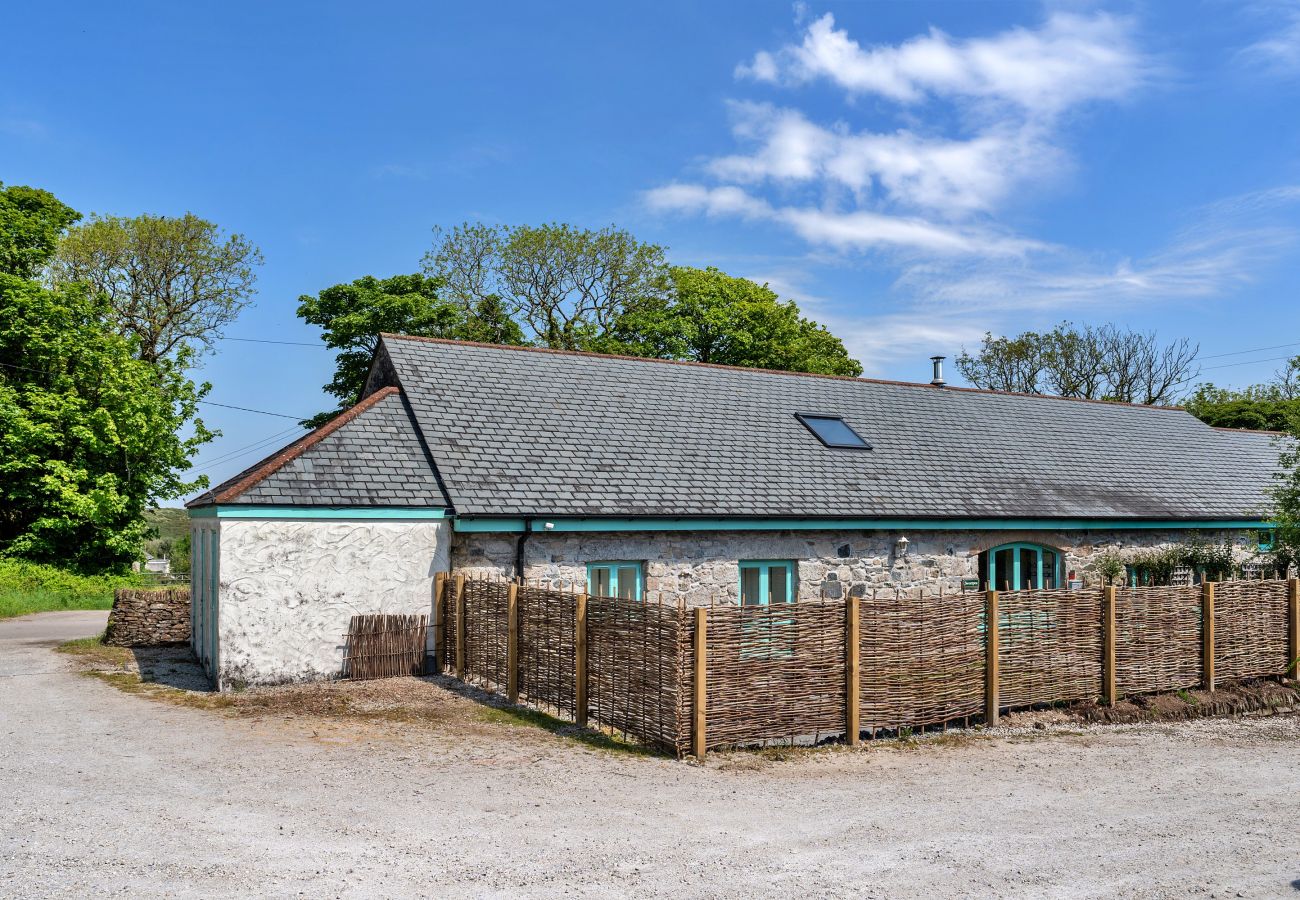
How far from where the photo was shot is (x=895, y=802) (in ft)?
27.9

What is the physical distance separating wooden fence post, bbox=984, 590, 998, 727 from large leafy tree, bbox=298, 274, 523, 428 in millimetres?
27878

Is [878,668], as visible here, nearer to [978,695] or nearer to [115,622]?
[978,695]

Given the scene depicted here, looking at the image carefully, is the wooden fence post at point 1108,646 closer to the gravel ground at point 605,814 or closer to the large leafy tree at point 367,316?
the gravel ground at point 605,814

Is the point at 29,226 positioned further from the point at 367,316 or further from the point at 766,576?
the point at 766,576

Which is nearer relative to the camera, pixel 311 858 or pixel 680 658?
pixel 311 858

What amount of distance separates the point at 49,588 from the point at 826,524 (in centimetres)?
2439

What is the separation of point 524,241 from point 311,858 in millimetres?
38116

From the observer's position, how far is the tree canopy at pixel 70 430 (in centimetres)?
2886

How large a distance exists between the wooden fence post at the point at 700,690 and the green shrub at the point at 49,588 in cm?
2352

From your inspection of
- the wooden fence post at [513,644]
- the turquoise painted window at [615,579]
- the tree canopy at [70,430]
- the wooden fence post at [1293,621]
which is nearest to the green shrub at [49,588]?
the tree canopy at [70,430]

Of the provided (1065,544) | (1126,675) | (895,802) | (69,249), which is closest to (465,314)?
(69,249)

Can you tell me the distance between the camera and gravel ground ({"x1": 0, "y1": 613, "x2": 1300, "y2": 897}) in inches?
255

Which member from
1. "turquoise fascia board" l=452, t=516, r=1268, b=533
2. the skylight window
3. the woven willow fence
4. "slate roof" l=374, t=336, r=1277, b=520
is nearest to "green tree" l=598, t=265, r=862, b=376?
"slate roof" l=374, t=336, r=1277, b=520

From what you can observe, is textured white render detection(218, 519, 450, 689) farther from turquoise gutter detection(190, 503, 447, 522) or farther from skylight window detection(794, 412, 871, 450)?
skylight window detection(794, 412, 871, 450)
